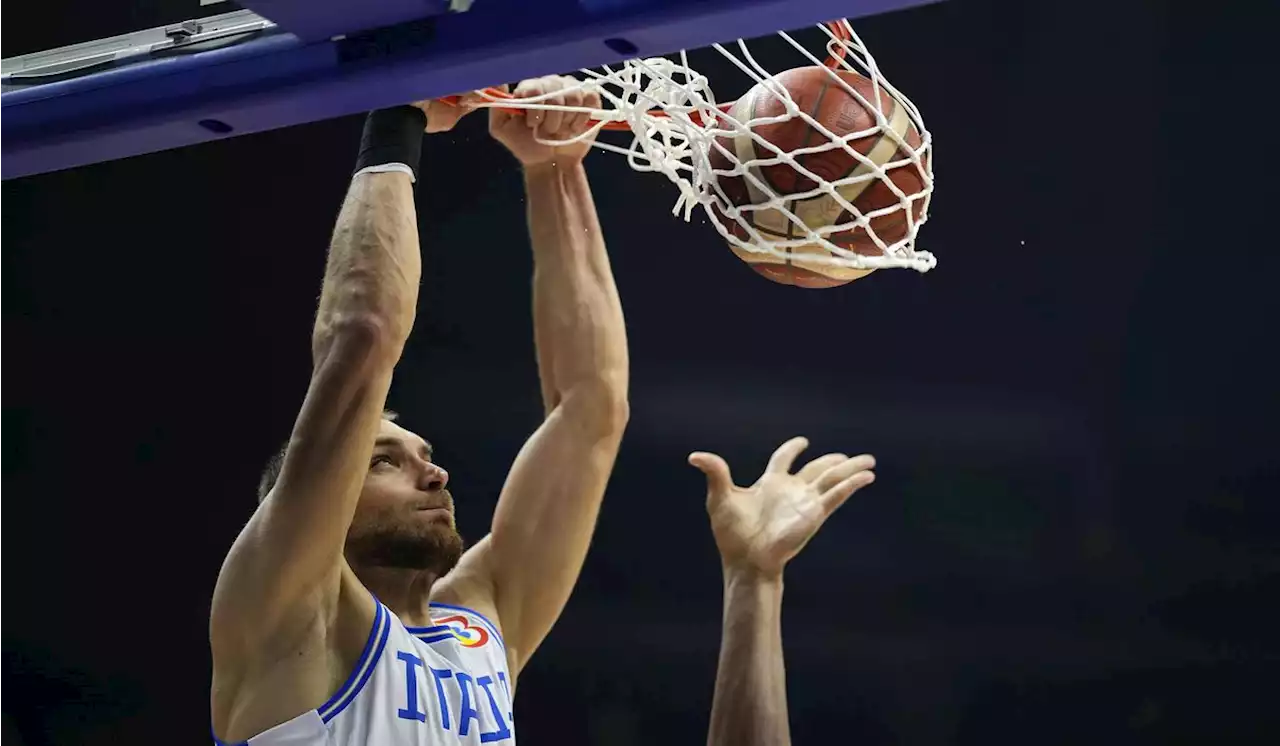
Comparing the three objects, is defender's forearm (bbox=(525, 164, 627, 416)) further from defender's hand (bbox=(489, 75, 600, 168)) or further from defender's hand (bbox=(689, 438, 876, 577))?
defender's hand (bbox=(689, 438, 876, 577))

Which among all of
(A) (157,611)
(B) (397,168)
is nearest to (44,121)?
(B) (397,168)

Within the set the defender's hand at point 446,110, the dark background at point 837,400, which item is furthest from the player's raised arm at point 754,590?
the dark background at point 837,400

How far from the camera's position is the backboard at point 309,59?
144 centimetres

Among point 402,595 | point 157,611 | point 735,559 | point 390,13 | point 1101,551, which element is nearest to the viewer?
point 390,13

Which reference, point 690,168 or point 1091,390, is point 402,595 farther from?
point 1091,390

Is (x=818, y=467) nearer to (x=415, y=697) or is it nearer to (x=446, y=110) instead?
(x=415, y=697)

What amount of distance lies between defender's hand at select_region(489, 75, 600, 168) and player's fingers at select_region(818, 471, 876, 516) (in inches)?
29.8

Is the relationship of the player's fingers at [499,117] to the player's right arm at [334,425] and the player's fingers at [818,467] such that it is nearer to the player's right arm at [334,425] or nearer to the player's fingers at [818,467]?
the player's right arm at [334,425]

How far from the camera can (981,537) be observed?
3.93m

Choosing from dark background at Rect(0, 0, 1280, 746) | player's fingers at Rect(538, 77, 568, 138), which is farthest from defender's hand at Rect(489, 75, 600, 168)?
dark background at Rect(0, 0, 1280, 746)

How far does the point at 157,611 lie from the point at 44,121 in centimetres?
264

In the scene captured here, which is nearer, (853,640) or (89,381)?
(853,640)

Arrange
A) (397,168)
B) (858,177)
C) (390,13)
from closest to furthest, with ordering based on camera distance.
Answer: (390,13), (397,168), (858,177)

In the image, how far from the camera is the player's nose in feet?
7.68
